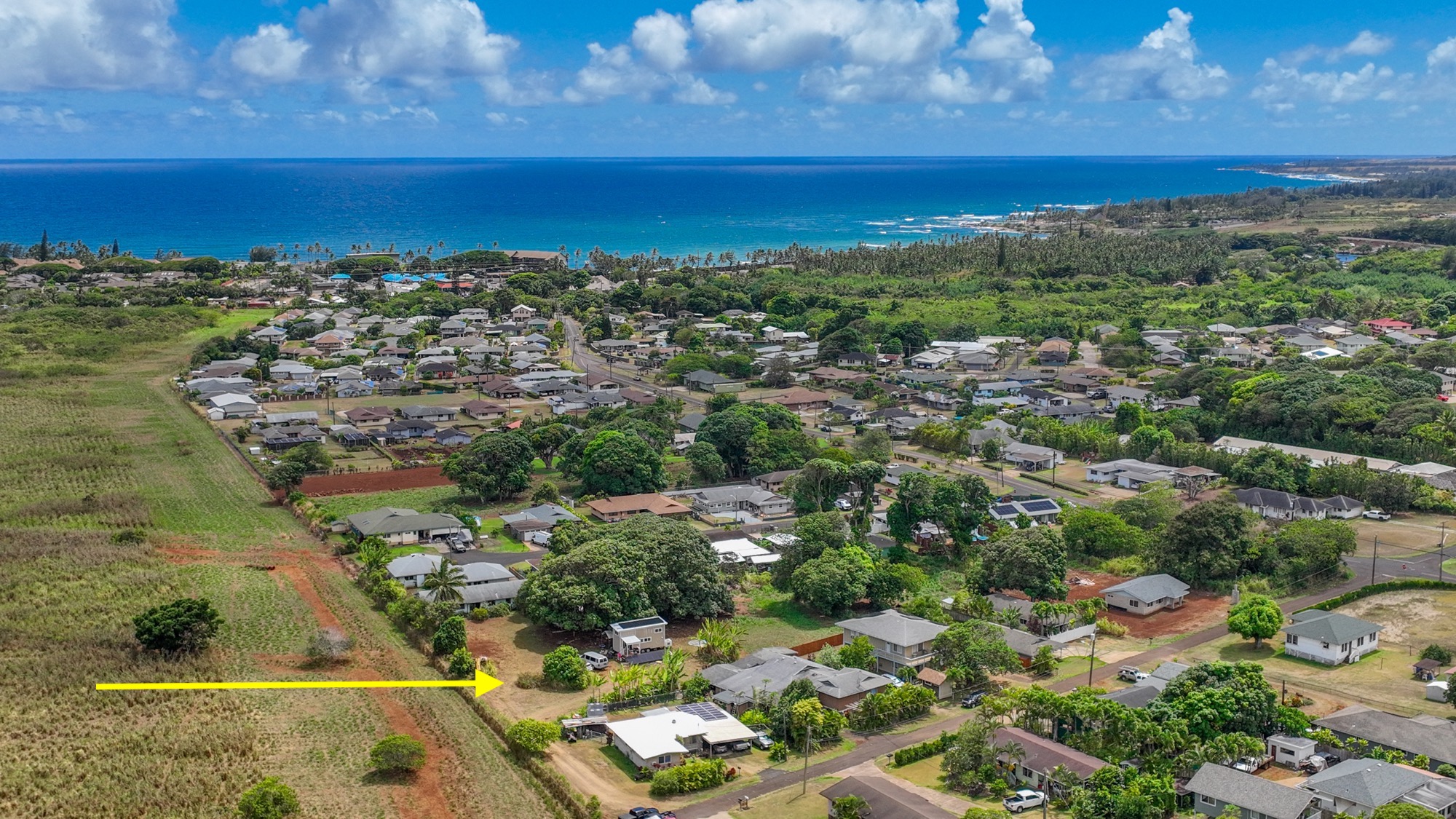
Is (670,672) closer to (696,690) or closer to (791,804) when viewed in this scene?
(696,690)

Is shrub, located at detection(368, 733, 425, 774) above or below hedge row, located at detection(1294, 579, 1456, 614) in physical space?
above

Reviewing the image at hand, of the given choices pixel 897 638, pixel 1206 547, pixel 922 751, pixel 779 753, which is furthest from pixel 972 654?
pixel 1206 547

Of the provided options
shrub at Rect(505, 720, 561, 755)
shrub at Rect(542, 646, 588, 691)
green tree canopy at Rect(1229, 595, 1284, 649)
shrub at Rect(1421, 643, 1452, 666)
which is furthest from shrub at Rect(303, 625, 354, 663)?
shrub at Rect(1421, 643, 1452, 666)

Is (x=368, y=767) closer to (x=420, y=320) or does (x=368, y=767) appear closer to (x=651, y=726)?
(x=651, y=726)

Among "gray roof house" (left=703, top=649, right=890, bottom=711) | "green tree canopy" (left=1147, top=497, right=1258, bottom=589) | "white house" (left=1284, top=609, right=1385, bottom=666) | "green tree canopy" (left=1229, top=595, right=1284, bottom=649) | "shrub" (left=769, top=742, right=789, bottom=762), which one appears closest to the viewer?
"shrub" (left=769, top=742, right=789, bottom=762)

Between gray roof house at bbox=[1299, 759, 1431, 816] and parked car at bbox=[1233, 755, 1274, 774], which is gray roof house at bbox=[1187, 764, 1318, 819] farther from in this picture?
parked car at bbox=[1233, 755, 1274, 774]

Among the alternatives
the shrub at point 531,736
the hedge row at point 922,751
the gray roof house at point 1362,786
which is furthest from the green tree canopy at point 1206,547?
the shrub at point 531,736

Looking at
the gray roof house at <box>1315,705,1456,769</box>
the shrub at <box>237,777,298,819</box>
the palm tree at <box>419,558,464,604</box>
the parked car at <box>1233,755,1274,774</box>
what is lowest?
the parked car at <box>1233,755,1274,774</box>
